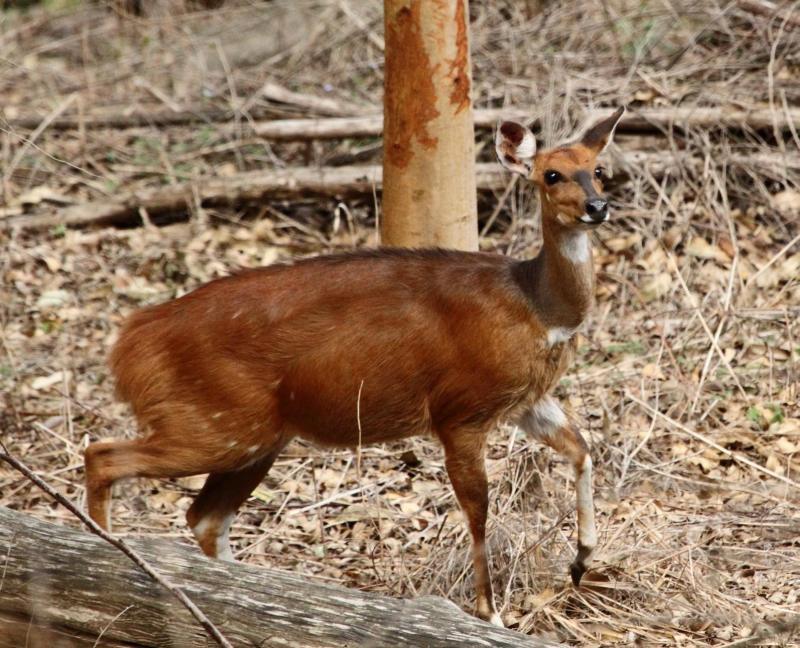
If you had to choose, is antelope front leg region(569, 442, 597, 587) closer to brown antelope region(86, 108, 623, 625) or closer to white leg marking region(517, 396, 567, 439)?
brown antelope region(86, 108, 623, 625)

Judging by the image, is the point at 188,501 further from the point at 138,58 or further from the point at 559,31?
the point at 138,58

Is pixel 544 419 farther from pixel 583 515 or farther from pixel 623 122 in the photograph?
pixel 623 122

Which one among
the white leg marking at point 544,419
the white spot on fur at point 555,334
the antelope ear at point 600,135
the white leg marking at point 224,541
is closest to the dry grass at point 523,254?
the white leg marking at point 544,419

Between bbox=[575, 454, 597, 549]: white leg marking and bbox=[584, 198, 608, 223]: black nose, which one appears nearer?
bbox=[584, 198, 608, 223]: black nose

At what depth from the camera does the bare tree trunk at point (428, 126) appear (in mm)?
6730

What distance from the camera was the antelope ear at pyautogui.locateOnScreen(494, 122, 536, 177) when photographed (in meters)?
5.62

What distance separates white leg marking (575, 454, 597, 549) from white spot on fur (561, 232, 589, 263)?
95cm

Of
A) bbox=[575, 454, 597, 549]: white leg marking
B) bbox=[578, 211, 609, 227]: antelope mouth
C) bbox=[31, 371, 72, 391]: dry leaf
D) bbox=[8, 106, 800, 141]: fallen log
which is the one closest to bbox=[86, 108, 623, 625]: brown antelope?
bbox=[575, 454, 597, 549]: white leg marking

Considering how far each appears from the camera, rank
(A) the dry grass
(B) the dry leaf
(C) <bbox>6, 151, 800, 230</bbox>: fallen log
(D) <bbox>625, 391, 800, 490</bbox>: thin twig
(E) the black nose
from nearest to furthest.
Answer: (E) the black nose < (A) the dry grass < (D) <bbox>625, 391, 800, 490</bbox>: thin twig < (B) the dry leaf < (C) <bbox>6, 151, 800, 230</bbox>: fallen log

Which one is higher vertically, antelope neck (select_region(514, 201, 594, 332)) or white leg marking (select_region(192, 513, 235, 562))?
antelope neck (select_region(514, 201, 594, 332))

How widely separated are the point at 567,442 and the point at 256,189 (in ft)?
16.3

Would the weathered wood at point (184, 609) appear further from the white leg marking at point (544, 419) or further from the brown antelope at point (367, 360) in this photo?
the white leg marking at point (544, 419)

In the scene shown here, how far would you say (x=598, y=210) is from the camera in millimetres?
5125

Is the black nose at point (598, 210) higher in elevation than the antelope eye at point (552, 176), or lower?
lower
